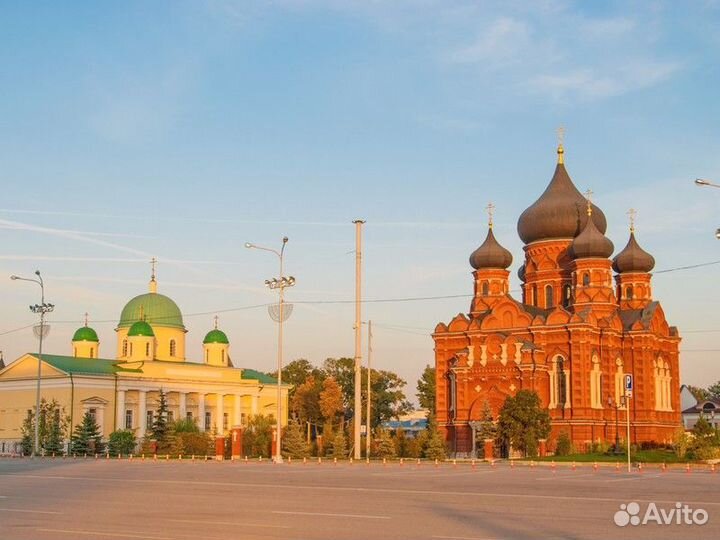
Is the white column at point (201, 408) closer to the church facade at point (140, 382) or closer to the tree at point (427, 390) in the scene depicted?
the church facade at point (140, 382)

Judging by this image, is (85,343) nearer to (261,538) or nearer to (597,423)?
(597,423)

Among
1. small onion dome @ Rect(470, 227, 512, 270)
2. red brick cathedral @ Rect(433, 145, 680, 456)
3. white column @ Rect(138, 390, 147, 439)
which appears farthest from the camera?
white column @ Rect(138, 390, 147, 439)

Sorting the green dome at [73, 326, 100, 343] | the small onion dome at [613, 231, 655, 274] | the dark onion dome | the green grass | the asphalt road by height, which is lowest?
the green grass

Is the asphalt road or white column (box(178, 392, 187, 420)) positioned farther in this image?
white column (box(178, 392, 187, 420))

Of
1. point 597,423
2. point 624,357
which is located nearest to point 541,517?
point 597,423

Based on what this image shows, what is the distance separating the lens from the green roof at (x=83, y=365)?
82537 mm

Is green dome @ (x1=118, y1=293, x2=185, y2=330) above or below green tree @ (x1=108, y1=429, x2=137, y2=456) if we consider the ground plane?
above

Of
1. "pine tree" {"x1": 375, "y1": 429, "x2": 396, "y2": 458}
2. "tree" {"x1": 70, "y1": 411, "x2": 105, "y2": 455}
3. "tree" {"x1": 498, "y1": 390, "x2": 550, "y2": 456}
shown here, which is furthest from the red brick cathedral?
"tree" {"x1": 70, "y1": 411, "x2": 105, "y2": 455}

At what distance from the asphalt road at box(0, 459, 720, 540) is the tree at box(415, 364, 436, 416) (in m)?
75.8

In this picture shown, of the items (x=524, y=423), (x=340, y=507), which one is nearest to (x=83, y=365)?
(x=524, y=423)

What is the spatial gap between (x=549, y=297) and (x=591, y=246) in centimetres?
695

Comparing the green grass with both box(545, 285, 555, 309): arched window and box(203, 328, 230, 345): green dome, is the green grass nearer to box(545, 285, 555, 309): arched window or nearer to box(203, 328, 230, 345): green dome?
box(545, 285, 555, 309): arched window

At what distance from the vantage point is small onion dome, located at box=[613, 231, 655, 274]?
7438cm

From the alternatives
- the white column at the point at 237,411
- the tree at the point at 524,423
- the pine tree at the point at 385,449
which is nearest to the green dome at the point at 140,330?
the white column at the point at 237,411
